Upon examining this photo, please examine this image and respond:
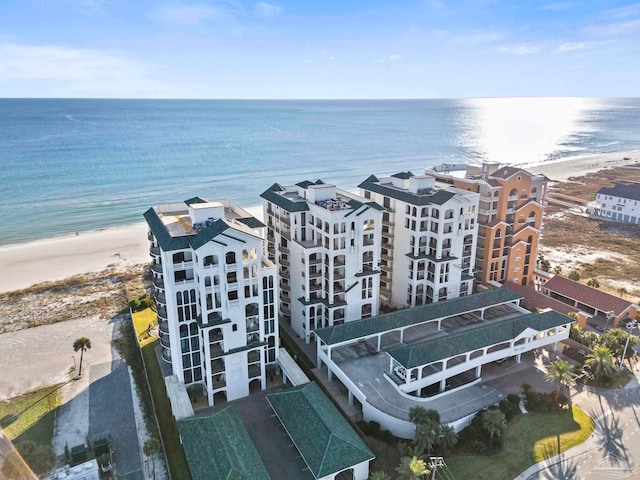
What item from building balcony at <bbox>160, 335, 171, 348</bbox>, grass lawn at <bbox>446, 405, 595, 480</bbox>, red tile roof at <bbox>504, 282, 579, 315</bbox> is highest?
building balcony at <bbox>160, 335, 171, 348</bbox>

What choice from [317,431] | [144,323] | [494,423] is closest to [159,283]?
[144,323]

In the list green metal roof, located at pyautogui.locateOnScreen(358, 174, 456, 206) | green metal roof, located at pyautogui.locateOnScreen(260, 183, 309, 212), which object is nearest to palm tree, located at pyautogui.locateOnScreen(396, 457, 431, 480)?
green metal roof, located at pyautogui.locateOnScreen(260, 183, 309, 212)

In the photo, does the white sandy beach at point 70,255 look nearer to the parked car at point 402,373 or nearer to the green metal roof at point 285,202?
the green metal roof at point 285,202

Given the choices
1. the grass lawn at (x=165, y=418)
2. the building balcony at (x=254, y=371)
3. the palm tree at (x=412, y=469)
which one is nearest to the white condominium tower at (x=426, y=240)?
the building balcony at (x=254, y=371)

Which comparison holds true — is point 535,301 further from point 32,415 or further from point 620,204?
point 620,204

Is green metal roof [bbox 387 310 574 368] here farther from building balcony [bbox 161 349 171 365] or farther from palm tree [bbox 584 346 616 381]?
building balcony [bbox 161 349 171 365]


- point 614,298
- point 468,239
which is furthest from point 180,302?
point 614,298

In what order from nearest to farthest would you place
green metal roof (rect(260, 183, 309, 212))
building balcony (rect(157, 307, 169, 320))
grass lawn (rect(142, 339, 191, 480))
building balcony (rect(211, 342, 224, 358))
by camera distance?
grass lawn (rect(142, 339, 191, 480)), building balcony (rect(211, 342, 224, 358)), building balcony (rect(157, 307, 169, 320)), green metal roof (rect(260, 183, 309, 212))

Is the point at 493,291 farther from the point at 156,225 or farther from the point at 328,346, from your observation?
the point at 156,225
